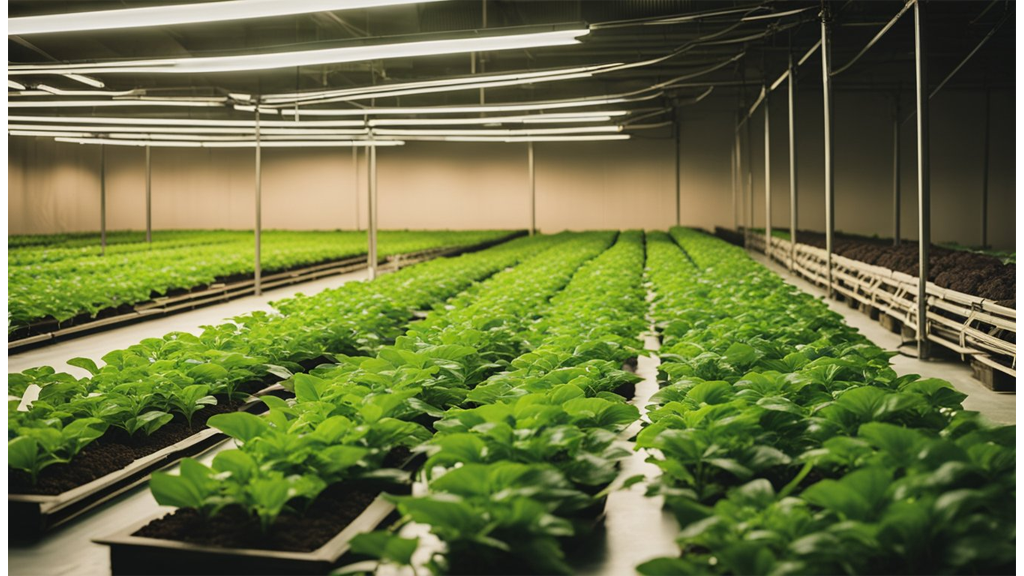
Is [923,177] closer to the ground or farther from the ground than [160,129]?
closer to the ground

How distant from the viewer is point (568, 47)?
20.2 metres

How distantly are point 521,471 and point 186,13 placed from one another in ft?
12.4

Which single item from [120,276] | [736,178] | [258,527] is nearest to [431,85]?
[120,276]

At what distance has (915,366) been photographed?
5582 mm

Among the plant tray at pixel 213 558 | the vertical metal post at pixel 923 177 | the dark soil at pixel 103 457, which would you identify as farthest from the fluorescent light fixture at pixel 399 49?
the plant tray at pixel 213 558

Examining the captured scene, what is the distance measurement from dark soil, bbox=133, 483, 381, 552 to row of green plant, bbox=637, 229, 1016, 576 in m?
0.94

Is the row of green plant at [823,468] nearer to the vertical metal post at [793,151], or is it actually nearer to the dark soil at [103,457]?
the dark soil at [103,457]

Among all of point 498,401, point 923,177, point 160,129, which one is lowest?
point 498,401

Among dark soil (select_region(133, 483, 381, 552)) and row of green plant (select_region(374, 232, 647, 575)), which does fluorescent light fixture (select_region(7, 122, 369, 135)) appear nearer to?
row of green plant (select_region(374, 232, 647, 575))

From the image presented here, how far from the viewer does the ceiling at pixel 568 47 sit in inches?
569

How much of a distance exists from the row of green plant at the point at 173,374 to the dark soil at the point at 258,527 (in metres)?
0.73

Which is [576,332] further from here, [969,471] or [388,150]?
[388,150]

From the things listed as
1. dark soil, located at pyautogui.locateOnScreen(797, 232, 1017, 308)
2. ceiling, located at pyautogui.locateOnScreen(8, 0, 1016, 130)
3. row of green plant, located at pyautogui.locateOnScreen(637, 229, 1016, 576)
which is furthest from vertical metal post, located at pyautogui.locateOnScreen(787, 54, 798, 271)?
row of green plant, located at pyautogui.locateOnScreen(637, 229, 1016, 576)

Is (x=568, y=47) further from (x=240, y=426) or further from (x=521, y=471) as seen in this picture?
(x=521, y=471)
